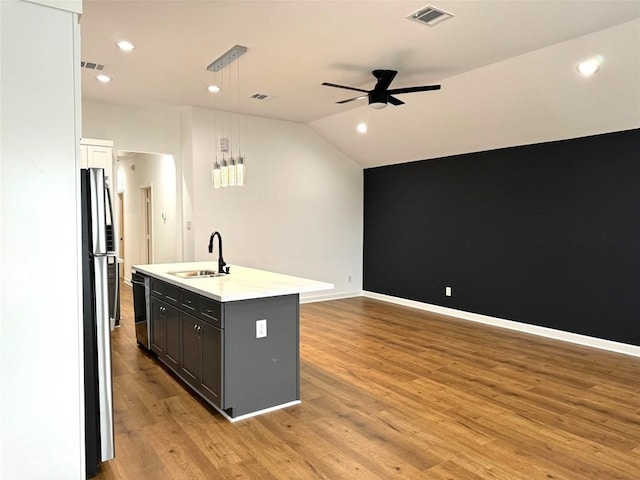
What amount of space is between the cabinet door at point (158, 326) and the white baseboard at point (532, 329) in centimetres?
411

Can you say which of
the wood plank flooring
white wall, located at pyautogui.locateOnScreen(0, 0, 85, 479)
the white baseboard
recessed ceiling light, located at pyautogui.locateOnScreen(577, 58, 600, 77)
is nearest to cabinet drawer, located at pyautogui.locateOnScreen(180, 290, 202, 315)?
the wood plank flooring

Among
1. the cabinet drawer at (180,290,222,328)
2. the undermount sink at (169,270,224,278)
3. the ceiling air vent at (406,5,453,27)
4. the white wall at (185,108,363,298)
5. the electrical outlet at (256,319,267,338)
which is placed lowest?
the electrical outlet at (256,319,267,338)

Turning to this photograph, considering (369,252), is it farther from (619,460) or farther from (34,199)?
(34,199)

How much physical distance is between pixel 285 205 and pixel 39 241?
550 cm

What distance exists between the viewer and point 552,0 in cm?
313

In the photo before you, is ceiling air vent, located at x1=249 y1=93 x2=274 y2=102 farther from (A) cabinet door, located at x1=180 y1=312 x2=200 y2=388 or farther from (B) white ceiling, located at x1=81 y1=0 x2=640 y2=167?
(A) cabinet door, located at x1=180 y1=312 x2=200 y2=388

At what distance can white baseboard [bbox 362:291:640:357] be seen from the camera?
4.64 m

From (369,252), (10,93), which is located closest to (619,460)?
(10,93)

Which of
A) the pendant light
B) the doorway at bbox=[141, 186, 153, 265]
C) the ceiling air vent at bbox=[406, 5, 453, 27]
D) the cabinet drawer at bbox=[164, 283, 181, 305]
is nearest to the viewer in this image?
the ceiling air vent at bbox=[406, 5, 453, 27]

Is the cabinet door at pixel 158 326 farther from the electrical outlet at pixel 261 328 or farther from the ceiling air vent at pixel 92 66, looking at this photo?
the ceiling air vent at pixel 92 66

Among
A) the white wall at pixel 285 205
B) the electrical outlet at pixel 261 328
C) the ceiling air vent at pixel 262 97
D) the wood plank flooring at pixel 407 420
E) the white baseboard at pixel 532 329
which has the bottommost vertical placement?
the wood plank flooring at pixel 407 420

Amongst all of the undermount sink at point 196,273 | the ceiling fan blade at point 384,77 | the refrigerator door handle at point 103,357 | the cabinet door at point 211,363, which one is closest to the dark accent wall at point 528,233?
the ceiling fan blade at point 384,77

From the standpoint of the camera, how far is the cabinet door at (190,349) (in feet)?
11.0

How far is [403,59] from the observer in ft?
14.2
